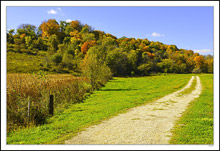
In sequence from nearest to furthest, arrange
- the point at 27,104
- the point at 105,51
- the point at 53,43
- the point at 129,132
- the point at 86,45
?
the point at 129,132, the point at 27,104, the point at 105,51, the point at 86,45, the point at 53,43

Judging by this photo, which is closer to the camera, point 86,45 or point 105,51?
point 105,51

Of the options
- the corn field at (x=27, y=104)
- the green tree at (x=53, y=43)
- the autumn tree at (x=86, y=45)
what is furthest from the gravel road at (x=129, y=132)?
the green tree at (x=53, y=43)

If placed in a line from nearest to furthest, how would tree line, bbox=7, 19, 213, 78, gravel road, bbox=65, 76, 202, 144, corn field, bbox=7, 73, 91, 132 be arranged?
gravel road, bbox=65, 76, 202, 144
corn field, bbox=7, 73, 91, 132
tree line, bbox=7, 19, 213, 78

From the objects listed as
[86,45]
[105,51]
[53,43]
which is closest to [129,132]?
[105,51]

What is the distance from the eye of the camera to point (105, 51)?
2852 inches

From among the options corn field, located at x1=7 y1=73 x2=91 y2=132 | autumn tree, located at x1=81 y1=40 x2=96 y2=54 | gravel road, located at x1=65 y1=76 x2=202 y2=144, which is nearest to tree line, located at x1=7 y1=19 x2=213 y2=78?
autumn tree, located at x1=81 y1=40 x2=96 y2=54

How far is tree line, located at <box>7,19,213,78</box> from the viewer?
71.2 metres

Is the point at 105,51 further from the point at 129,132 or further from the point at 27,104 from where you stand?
the point at 129,132

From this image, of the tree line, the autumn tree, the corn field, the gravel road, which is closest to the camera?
the gravel road

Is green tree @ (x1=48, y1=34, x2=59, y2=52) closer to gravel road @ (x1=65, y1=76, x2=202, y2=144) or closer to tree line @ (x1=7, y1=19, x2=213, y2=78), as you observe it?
tree line @ (x1=7, y1=19, x2=213, y2=78)

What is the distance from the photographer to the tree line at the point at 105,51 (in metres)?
71.2

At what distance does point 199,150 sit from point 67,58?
73.1 meters

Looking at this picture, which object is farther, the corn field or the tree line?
the tree line

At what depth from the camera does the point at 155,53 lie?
8994 cm
